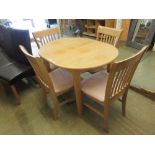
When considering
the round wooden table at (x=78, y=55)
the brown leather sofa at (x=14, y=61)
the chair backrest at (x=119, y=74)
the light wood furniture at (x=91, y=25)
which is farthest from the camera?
the light wood furniture at (x=91, y=25)

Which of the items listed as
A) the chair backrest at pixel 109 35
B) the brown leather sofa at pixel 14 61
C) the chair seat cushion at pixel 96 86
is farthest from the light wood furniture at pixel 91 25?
the chair seat cushion at pixel 96 86

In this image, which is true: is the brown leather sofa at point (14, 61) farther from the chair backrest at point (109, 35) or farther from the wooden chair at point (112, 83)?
the chair backrest at point (109, 35)

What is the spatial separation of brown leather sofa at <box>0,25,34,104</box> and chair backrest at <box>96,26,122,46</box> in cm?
104

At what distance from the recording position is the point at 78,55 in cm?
162

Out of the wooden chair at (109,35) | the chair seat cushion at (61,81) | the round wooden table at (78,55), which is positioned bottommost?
the chair seat cushion at (61,81)

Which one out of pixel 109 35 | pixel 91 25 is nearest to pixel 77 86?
pixel 109 35

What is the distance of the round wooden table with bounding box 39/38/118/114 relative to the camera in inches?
55.9

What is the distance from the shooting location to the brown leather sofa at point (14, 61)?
6.22 ft

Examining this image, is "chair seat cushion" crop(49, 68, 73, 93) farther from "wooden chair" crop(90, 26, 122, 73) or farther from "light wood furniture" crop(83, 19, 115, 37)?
"light wood furniture" crop(83, 19, 115, 37)

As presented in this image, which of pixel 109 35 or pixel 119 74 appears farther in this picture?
pixel 109 35

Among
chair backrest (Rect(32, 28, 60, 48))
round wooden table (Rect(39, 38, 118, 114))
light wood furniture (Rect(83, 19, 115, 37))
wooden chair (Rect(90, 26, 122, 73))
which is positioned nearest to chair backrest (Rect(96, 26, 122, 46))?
wooden chair (Rect(90, 26, 122, 73))

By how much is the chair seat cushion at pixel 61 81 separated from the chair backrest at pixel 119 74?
494 millimetres

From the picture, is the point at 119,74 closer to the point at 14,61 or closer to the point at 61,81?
the point at 61,81

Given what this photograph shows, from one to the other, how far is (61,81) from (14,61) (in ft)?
3.22
